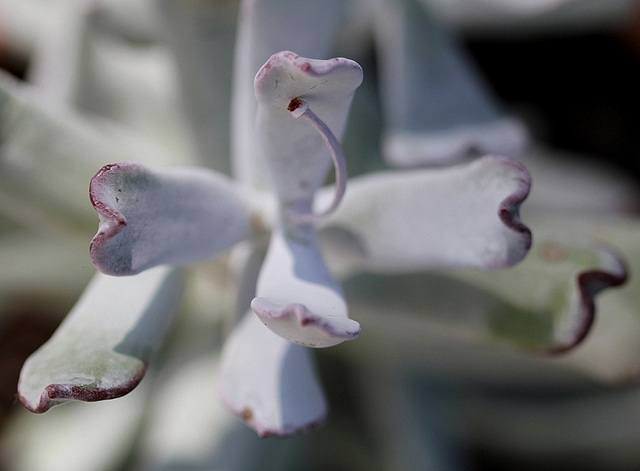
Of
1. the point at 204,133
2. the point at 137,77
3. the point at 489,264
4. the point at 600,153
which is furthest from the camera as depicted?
the point at 600,153

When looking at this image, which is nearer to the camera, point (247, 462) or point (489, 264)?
point (489, 264)

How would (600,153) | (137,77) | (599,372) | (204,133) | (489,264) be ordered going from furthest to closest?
(600,153) < (137,77) < (204,133) < (599,372) < (489,264)

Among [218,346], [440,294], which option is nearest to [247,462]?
[218,346]

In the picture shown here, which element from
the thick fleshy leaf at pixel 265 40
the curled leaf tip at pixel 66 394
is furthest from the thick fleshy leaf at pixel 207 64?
the curled leaf tip at pixel 66 394

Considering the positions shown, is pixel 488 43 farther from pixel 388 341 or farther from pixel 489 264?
pixel 489 264

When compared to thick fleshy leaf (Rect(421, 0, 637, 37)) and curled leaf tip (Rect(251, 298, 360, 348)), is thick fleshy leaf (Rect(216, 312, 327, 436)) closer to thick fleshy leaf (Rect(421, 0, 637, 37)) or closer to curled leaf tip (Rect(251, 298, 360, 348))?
curled leaf tip (Rect(251, 298, 360, 348))

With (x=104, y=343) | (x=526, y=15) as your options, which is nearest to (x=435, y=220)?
(x=104, y=343)

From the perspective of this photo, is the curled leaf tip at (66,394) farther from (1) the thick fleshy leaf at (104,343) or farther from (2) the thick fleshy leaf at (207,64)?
(2) the thick fleshy leaf at (207,64)
